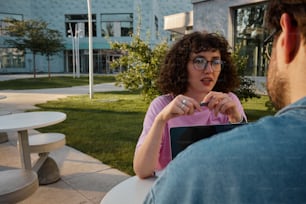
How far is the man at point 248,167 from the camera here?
1.57 ft

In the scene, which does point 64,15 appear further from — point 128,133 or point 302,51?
point 302,51

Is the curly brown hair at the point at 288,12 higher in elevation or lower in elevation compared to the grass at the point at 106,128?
higher

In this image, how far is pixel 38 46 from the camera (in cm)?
2706

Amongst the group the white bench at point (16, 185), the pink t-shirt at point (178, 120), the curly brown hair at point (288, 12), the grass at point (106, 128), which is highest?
the curly brown hair at point (288, 12)

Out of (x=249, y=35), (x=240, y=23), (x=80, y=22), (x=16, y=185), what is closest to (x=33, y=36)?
(x=80, y=22)

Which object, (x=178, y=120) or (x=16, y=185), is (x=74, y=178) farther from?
(x=178, y=120)

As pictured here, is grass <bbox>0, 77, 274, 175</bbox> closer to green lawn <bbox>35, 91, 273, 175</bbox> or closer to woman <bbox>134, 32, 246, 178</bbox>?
green lawn <bbox>35, 91, 273, 175</bbox>

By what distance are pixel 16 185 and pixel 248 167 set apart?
230 centimetres

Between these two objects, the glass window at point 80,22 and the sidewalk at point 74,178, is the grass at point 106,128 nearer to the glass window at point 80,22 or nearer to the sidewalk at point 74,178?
the sidewalk at point 74,178

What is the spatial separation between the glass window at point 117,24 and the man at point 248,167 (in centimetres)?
4009

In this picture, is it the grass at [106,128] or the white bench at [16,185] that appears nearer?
the white bench at [16,185]

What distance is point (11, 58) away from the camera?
39406mm

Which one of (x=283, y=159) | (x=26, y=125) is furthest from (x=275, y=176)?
(x=26, y=125)

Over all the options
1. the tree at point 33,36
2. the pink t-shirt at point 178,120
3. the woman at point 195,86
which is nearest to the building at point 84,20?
the tree at point 33,36
